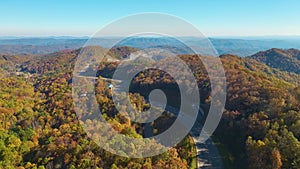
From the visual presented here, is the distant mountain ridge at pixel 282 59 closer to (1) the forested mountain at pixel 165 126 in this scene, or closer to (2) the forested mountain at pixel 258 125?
(1) the forested mountain at pixel 165 126

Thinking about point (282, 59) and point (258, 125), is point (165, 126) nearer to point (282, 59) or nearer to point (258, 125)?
point (258, 125)

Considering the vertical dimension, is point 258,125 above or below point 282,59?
below

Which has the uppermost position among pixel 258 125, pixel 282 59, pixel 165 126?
pixel 282 59

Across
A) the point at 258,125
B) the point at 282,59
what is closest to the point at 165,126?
the point at 258,125

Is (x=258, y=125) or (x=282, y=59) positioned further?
(x=282, y=59)

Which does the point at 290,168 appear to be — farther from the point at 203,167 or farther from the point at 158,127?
the point at 158,127

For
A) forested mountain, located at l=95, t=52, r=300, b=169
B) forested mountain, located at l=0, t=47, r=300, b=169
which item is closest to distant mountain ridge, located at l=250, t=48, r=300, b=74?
forested mountain, located at l=0, t=47, r=300, b=169

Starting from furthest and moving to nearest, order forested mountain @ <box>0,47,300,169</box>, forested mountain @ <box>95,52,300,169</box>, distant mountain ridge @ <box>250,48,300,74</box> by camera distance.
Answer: distant mountain ridge @ <box>250,48,300,74</box> < forested mountain @ <box>95,52,300,169</box> < forested mountain @ <box>0,47,300,169</box>

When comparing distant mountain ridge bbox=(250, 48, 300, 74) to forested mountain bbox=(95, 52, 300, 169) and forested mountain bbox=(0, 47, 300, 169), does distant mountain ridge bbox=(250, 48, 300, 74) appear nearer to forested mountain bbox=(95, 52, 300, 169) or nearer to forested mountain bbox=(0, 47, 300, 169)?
forested mountain bbox=(0, 47, 300, 169)

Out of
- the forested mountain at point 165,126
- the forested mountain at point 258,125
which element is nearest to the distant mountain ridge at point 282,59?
the forested mountain at point 165,126

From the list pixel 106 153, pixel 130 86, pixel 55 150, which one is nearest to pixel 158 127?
pixel 106 153

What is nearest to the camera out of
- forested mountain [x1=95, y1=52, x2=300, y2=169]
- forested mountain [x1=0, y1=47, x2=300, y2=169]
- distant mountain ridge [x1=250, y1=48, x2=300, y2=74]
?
forested mountain [x1=0, y1=47, x2=300, y2=169]
